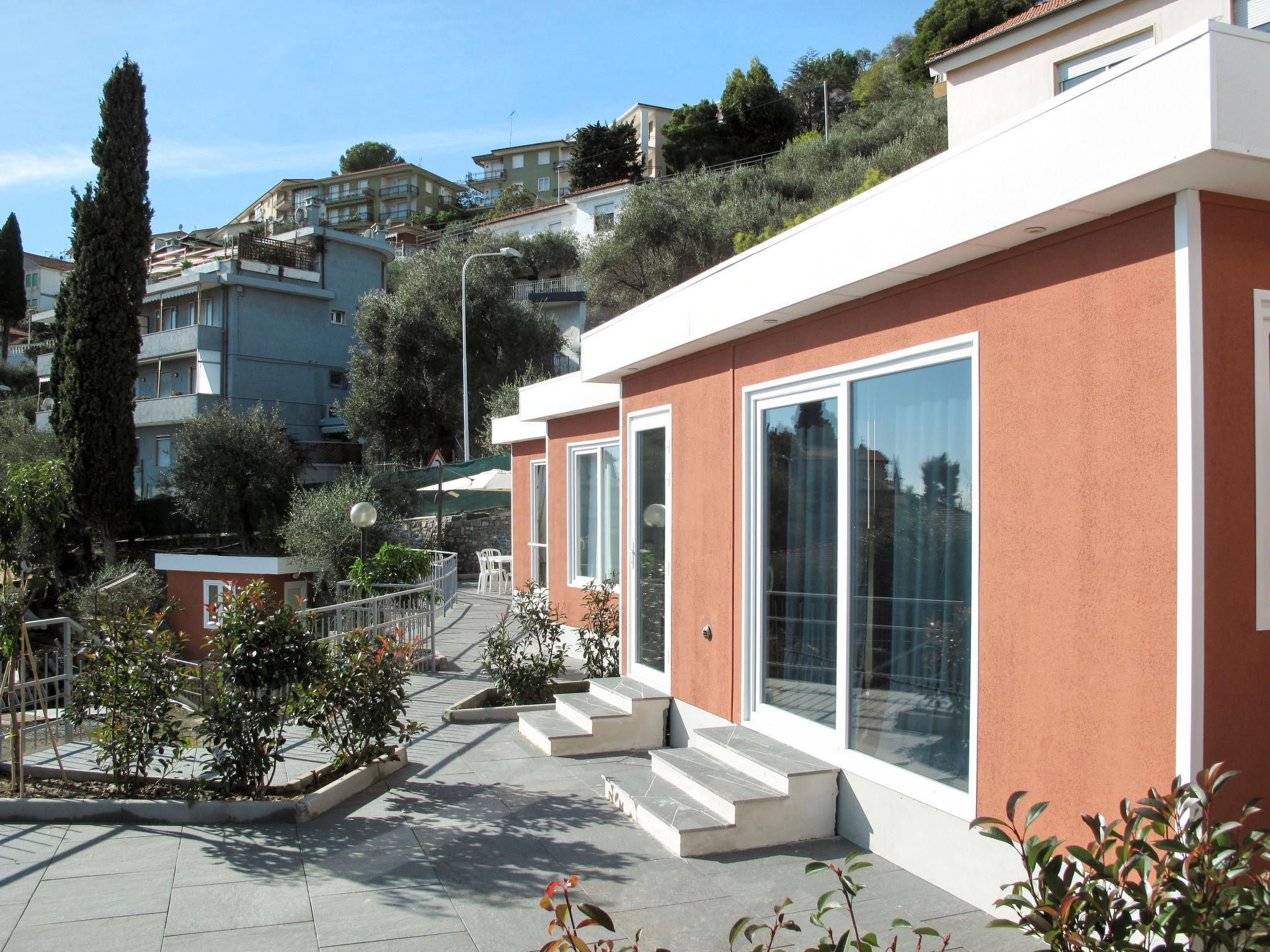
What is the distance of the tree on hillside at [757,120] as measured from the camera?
48.6 meters

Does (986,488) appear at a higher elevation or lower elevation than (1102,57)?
lower

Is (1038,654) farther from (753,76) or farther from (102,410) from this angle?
(753,76)

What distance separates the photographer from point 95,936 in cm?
383

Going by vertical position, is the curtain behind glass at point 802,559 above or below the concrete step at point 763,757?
above

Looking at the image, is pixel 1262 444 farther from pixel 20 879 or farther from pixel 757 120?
pixel 757 120

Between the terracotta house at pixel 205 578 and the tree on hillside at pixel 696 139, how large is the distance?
121ft

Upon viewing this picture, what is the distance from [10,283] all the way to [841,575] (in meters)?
63.3

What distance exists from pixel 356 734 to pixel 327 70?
21.5 feet

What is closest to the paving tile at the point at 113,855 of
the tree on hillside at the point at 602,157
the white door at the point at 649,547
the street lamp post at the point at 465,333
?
the white door at the point at 649,547

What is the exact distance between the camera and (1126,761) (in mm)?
3346

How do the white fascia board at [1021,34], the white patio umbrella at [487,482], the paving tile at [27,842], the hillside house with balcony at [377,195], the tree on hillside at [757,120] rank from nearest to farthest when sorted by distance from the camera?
the paving tile at [27,842]
the white fascia board at [1021,34]
the white patio umbrella at [487,482]
the tree on hillside at [757,120]
the hillside house with balcony at [377,195]

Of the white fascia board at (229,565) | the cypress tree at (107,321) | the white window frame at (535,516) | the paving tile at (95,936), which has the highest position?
the cypress tree at (107,321)

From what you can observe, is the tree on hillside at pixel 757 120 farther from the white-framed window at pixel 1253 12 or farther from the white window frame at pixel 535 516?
the white window frame at pixel 535 516

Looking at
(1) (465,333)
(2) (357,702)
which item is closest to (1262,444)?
(2) (357,702)
